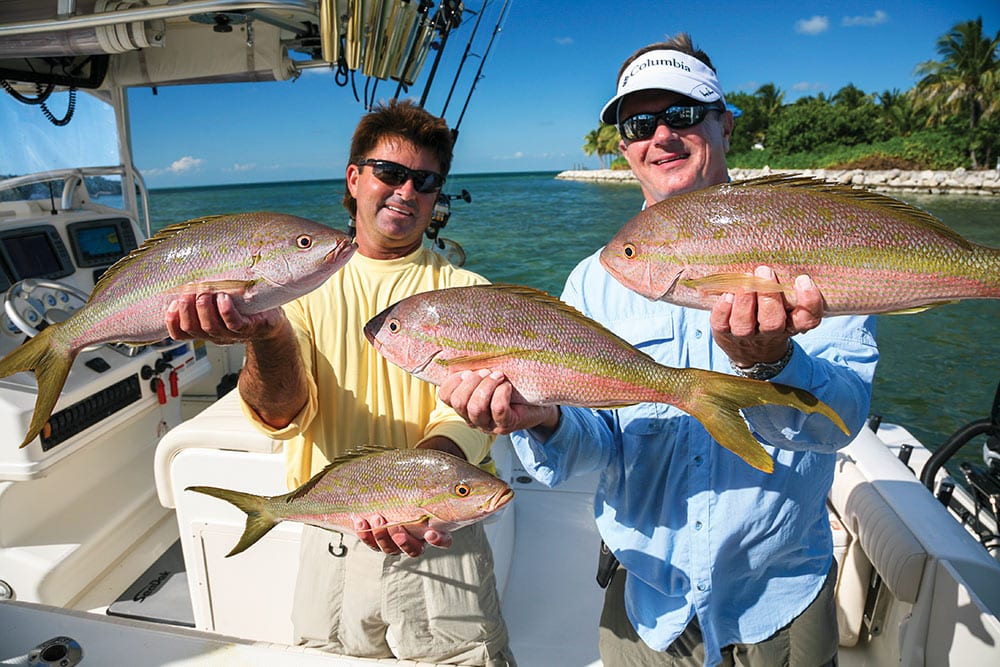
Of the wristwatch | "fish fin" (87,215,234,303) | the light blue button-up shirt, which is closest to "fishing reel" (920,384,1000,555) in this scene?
the light blue button-up shirt

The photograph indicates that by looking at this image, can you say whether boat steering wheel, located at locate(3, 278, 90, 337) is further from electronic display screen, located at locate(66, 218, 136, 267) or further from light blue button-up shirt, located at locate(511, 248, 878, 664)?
light blue button-up shirt, located at locate(511, 248, 878, 664)

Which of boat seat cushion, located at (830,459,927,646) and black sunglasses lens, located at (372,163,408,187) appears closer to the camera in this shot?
black sunglasses lens, located at (372,163,408,187)

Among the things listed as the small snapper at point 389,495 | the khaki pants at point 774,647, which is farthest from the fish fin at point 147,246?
the khaki pants at point 774,647

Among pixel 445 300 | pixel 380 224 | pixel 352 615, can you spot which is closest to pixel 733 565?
pixel 445 300

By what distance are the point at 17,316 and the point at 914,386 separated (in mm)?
14839

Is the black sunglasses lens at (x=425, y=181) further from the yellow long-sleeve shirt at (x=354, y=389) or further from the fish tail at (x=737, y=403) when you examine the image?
the fish tail at (x=737, y=403)

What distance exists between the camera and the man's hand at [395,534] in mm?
1938

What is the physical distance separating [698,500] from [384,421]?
1.17m

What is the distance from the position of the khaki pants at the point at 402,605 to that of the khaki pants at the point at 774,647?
2.01ft

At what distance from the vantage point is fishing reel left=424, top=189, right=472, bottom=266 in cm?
494

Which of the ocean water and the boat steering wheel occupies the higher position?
the boat steering wheel

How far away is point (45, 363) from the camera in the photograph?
1.81 m

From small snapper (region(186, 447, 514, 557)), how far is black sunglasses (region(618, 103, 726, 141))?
3.97 feet

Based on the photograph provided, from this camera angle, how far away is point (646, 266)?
158 cm
